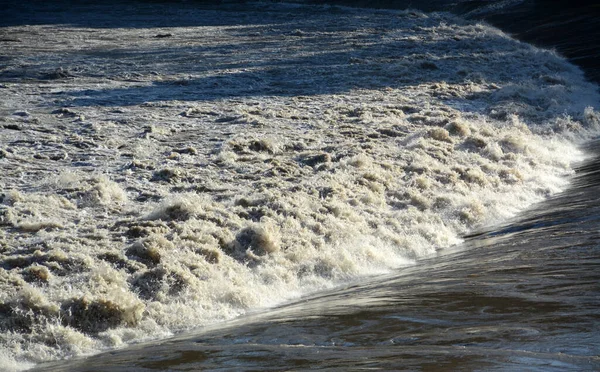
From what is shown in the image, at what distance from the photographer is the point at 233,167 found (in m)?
18.0

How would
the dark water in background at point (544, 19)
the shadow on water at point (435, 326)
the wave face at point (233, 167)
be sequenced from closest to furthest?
the shadow on water at point (435, 326), the wave face at point (233, 167), the dark water in background at point (544, 19)

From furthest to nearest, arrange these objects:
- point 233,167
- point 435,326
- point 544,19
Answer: point 544,19
point 233,167
point 435,326

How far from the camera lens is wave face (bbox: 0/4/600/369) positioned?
35.7 ft

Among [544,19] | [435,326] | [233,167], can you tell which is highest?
[544,19]

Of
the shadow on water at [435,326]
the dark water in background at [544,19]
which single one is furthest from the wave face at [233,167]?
the dark water in background at [544,19]

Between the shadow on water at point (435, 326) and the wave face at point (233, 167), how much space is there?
1.25 m

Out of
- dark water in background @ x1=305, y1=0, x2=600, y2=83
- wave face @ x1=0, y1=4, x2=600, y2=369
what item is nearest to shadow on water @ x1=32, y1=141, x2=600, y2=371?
wave face @ x1=0, y1=4, x2=600, y2=369

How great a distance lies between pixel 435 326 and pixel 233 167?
1034cm

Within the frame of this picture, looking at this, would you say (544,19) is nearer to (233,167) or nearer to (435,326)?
(233,167)

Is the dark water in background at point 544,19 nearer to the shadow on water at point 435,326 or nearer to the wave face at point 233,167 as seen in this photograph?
the wave face at point 233,167

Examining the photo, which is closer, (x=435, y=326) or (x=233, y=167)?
(x=435, y=326)

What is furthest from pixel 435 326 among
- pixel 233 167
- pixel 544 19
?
pixel 544 19

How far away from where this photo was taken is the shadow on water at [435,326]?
22.9ft

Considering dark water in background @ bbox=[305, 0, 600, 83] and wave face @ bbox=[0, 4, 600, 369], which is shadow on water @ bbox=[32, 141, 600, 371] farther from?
dark water in background @ bbox=[305, 0, 600, 83]
